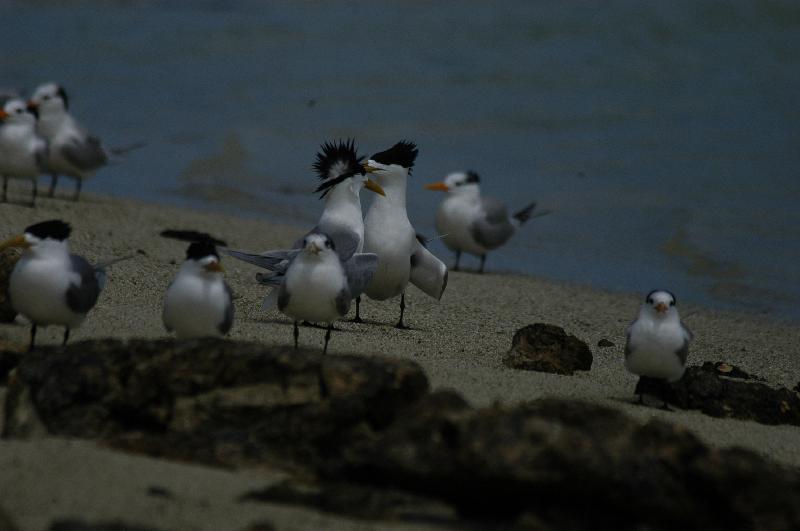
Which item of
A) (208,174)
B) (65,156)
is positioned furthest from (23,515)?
(208,174)

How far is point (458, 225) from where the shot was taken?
→ 10367mm

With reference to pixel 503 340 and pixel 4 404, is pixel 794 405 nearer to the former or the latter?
pixel 503 340

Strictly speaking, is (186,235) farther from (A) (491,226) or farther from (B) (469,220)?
(A) (491,226)

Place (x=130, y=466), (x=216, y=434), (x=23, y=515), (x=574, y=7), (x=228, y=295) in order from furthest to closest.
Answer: (x=574, y=7) < (x=228, y=295) < (x=216, y=434) < (x=130, y=466) < (x=23, y=515)

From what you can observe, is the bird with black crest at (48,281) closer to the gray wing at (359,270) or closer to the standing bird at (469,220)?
the gray wing at (359,270)

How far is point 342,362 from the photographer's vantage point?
3990 millimetres

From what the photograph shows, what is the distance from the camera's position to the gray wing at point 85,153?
34.3ft

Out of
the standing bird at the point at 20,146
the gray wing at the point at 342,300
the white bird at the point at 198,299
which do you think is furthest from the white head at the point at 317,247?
the standing bird at the point at 20,146

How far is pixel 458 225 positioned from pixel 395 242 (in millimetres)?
3460

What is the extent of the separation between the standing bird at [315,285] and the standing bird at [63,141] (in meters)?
5.77

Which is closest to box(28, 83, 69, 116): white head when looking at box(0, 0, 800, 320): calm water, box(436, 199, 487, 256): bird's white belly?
box(0, 0, 800, 320): calm water

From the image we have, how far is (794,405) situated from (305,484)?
2729 millimetres

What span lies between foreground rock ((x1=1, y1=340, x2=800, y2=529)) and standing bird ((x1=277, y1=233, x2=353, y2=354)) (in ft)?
3.49

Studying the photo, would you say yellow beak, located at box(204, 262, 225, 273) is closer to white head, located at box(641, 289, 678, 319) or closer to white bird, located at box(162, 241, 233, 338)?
white bird, located at box(162, 241, 233, 338)
